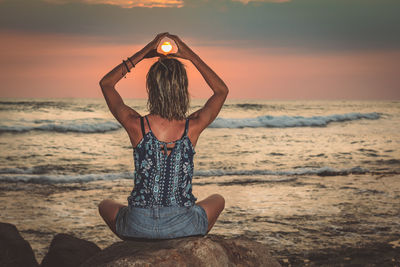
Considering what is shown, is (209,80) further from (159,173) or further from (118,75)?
(159,173)

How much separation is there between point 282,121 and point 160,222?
25.3 metres

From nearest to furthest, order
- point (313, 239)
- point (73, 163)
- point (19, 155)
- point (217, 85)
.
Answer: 1. point (217, 85)
2. point (313, 239)
3. point (73, 163)
4. point (19, 155)

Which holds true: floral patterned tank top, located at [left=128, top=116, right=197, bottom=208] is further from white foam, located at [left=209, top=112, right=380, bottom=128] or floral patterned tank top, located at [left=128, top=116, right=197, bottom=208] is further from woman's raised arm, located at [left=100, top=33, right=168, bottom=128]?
white foam, located at [left=209, top=112, right=380, bottom=128]

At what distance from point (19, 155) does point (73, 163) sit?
232 centimetres

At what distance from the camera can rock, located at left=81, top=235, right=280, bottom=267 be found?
2760 mm

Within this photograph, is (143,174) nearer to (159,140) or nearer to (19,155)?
(159,140)

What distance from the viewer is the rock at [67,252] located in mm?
4312

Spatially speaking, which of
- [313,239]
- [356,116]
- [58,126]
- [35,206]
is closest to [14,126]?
[58,126]

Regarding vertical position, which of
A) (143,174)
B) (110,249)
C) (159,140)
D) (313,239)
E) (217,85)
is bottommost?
(313,239)

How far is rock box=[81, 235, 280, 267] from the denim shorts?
0.07 metres

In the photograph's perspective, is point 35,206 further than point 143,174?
Yes

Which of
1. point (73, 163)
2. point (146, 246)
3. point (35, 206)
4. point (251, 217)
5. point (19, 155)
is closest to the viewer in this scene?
point (146, 246)

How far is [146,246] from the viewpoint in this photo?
2.99 m

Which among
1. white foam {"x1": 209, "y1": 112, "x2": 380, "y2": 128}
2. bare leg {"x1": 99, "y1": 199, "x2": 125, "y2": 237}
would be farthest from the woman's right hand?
white foam {"x1": 209, "y1": 112, "x2": 380, "y2": 128}
